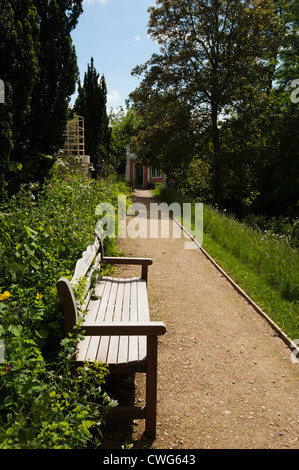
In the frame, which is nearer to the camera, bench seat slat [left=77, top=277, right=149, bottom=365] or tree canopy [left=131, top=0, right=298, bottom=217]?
bench seat slat [left=77, top=277, right=149, bottom=365]

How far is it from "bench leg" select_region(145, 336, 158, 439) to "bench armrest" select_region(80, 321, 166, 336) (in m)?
0.09

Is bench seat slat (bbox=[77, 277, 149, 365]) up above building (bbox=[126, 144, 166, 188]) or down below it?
below

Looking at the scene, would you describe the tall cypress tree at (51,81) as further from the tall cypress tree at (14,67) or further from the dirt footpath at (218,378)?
the dirt footpath at (218,378)

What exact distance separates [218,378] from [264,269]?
340 cm

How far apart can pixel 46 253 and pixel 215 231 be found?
7407mm

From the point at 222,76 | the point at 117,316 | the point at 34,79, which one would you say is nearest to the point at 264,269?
the point at 117,316

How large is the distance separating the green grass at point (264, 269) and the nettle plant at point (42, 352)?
277 centimetres

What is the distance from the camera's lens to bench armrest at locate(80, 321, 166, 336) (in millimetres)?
2530

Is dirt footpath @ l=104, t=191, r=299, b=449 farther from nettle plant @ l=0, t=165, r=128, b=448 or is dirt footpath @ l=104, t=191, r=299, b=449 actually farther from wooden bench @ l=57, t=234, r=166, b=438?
nettle plant @ l=0, t=165, r=128, b=448

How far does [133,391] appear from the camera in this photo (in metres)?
3.30

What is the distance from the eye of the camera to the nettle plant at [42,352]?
5.86ft

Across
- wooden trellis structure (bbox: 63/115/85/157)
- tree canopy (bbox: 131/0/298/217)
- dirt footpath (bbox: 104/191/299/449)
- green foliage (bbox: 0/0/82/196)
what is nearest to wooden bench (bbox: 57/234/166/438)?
dirt footpath (bbox: 104/191/299/449)
